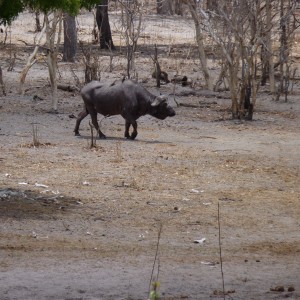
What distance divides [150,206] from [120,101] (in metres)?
6.45

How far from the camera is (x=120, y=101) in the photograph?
18594mm

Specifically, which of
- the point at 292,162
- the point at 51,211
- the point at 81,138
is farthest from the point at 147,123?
the point at 51,211

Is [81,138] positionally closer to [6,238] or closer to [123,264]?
[6,238]

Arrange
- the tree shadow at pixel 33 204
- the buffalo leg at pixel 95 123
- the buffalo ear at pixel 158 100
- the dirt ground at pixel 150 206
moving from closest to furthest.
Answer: the dirt ground at pixel 150 206 < the tree shadow at pixel 33 204 < the buffalo leg at pixel 95 123 < the buffalo ear at pixel 158 100

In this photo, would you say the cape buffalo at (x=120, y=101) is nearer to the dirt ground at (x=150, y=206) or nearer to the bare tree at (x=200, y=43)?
the dirt ground at (x=150, y=206)

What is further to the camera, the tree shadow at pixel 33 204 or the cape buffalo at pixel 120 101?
the cape buffalo at pixel 120 101

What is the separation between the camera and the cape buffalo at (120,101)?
18.5 meters

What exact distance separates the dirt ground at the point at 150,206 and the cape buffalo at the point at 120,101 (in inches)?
18.6

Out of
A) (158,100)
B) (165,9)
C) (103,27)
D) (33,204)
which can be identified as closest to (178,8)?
(165,9)

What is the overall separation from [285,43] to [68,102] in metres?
5.69

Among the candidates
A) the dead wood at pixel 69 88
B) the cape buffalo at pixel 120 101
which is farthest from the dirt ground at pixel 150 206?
the dead wood at pixel 69 88

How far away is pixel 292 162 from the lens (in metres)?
16.3

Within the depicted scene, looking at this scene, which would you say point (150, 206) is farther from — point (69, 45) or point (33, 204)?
point (69, 45)

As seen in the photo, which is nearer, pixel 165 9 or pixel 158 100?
pixel 158 100
